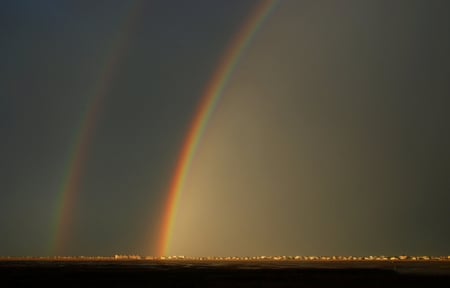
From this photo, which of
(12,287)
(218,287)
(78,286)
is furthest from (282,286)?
(12,287)

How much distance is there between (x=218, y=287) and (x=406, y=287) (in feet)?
46.8

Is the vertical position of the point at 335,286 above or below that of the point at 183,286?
below

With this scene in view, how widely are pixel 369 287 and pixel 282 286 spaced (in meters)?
6.70

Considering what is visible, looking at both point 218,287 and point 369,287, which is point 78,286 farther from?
point 369,287

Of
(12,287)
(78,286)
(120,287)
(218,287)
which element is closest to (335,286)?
(218,287)

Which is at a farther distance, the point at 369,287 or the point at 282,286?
the point at 282,286

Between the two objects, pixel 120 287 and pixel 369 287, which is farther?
pixel 120 287

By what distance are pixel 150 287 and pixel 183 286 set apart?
2.63 m

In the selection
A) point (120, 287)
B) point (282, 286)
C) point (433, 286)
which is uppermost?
point (120, 287)

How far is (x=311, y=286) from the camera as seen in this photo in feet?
138

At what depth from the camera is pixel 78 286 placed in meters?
43.8

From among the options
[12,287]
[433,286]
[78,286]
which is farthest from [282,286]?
[12,287]

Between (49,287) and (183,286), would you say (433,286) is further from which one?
(49,287)

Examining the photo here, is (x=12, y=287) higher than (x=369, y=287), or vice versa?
(x=12, y=287)
